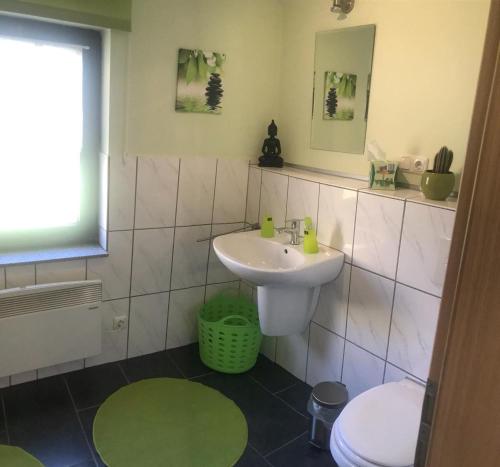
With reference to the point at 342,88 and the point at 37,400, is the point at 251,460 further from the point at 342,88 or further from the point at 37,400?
the point at 342,88

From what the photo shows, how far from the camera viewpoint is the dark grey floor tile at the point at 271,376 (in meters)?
2.51

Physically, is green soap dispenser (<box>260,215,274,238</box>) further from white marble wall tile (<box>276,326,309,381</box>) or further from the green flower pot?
the green flower pot

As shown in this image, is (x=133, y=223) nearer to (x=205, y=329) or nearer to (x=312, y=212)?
(x=205, y=329)

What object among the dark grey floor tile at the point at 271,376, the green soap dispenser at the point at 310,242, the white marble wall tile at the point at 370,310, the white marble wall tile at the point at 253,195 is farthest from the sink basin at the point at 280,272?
the dark grey floor tile at the point at 271,376

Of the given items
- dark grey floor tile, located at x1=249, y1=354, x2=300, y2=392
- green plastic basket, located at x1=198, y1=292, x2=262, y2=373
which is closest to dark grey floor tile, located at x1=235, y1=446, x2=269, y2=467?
dark grey floor tile, located at x1=249, y1=354, x2=300, y2=392

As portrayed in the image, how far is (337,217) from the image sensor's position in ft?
7.30

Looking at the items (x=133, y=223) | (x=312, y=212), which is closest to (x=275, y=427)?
(x=312, y=212)

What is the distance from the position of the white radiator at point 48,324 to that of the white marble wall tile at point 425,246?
4.78ft

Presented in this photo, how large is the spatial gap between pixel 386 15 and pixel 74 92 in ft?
4.96

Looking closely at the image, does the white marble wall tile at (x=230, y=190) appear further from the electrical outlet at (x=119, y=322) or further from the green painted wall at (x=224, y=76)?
the electrical outlet at (x=119, y=322)

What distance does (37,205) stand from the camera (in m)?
2.40

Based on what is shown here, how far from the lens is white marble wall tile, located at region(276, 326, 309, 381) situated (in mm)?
2526

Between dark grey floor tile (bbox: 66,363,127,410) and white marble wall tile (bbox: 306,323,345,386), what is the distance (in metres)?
0.96

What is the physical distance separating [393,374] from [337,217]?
0.73 metres
